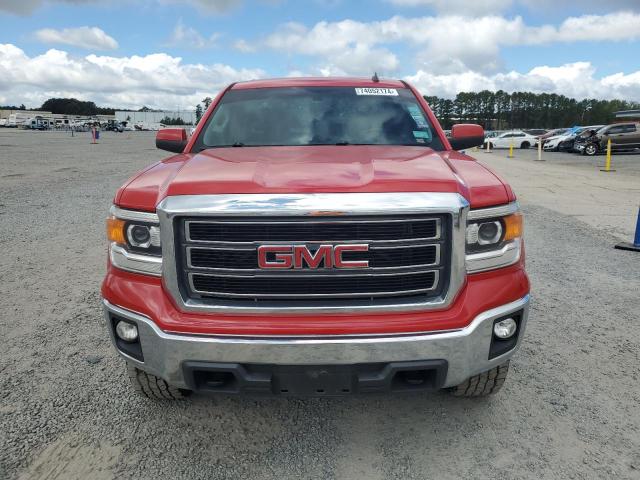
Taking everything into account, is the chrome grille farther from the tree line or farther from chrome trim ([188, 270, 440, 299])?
the tree line

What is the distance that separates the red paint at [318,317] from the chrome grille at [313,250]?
93 mm

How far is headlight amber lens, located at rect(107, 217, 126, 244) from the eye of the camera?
8.14ft

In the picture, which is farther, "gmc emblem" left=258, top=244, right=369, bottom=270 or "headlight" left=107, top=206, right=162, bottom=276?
"headlight" left=107, top=206, right=162, bottom=276

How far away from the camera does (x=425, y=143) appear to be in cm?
354

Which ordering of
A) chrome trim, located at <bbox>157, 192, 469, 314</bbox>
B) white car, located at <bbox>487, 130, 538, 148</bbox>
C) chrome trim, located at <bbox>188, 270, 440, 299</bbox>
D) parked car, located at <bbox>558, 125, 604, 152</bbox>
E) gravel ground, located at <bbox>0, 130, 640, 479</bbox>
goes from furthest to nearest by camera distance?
white car, located at <bbox>487, 130, 538, 148</bbox> < parked car, located at <bbox>558, 125, 604, 152</bbox> < gravel ground, located at <bbox>0, 130, 640, 479</bbox> < chrome trim, located at <bbox>188, 270, 440, 299</bbox> < chrome trim, located at <bbox>157, 192, 469, 314</bbox>

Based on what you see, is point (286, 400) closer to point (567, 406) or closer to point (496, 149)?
point (567, 406)

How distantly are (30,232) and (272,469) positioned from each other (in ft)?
20.4

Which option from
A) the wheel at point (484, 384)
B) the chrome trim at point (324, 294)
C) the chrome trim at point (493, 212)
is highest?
the chrome trim at point (493, 212)

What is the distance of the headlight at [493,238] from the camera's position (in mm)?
2363

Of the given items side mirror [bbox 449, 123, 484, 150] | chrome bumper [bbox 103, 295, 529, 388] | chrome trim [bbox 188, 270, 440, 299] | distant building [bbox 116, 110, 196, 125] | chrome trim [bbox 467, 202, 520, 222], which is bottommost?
chrome bumper [bbox 103, 295, 529, 388]

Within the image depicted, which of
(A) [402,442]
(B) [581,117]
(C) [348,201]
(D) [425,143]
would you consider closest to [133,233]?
(C) [348,201]

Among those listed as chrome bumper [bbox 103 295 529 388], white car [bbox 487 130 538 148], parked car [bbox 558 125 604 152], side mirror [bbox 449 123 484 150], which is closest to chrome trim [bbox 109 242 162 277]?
chrome bumper [bbox 103 295 529 388]

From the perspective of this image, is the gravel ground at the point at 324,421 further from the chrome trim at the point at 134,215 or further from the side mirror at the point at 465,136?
the side mirror at the point at 465,136

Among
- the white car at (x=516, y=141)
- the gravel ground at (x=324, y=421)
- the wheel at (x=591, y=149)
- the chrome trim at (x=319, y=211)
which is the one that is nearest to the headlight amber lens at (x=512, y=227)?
the chrome trim at (x=319, y=211)
